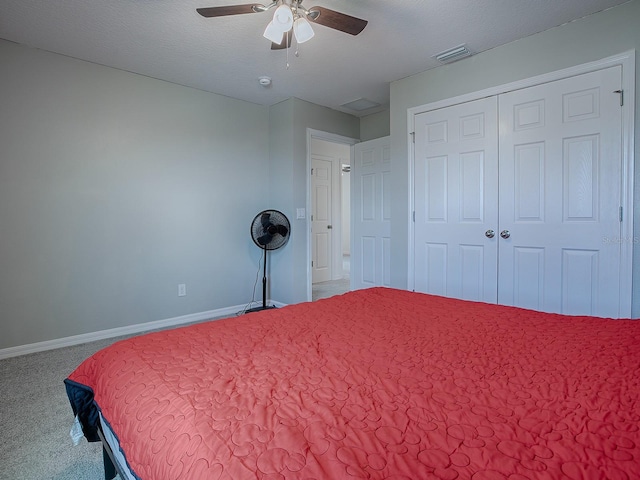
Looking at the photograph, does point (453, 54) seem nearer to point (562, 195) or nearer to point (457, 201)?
point (457, 201)

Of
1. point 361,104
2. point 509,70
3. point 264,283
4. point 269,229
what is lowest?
point 264,283

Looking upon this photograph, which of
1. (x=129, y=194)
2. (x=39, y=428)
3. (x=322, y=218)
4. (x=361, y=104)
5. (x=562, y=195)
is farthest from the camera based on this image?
(x=322, y=218)

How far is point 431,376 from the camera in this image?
3.07ft

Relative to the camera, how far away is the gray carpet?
1.47 m

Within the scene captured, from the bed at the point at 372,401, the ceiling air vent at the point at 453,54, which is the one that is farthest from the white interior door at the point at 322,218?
the bed at the point at 372,401

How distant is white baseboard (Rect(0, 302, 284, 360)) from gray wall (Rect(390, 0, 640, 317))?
6.43 feet

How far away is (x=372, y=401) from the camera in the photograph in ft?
2.65

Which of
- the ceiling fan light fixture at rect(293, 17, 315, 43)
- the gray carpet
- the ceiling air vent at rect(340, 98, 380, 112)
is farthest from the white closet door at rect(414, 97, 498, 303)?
the gray carpet

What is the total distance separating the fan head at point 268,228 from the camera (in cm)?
371

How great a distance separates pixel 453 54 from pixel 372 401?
9.80 feet

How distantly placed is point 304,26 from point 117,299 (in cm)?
277

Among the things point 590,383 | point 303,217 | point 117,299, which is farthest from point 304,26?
point 117,299

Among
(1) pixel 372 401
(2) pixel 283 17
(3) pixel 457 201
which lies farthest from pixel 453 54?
(1) pixel 372 401

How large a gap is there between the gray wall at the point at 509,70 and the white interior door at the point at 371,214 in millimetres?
617
